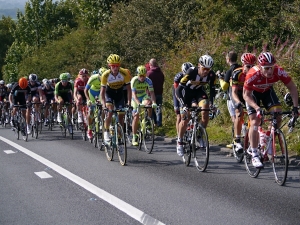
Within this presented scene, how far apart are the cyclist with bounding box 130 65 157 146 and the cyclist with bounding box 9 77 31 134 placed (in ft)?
14.7

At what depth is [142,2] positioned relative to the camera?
86.7ft

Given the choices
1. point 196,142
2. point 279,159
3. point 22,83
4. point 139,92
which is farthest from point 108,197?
point 22,83

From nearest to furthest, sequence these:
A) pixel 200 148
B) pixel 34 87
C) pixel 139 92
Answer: pixel 200 148 < pixel 139 92 < pixel 34 87

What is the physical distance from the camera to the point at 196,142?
9258 millimetres

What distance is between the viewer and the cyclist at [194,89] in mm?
9414

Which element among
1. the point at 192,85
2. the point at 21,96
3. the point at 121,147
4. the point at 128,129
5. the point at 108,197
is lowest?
the point at 108,197

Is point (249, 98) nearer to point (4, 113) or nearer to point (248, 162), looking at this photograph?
point (248, 162)

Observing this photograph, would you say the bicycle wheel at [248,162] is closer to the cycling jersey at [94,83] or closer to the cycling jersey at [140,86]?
the cycling jersey at [140,86]

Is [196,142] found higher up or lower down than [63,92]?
lower down

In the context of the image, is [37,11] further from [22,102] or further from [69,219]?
[69,219]

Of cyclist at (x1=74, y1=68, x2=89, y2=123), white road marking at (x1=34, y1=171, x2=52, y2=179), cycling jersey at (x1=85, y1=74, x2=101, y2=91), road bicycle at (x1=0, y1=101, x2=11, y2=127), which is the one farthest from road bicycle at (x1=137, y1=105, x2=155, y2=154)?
road bicycle at (x1=0, y1=101, x2=11, y2=127)

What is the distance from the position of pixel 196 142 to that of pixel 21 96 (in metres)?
8.10

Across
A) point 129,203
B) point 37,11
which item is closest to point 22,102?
point 129,203

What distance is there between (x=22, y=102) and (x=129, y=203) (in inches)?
379
